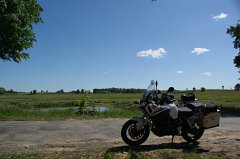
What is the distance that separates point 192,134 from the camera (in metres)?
10.7

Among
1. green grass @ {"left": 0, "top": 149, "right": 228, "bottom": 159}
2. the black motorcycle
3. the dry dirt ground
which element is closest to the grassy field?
the black motorcycle

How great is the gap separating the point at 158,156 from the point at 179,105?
8.99 feet

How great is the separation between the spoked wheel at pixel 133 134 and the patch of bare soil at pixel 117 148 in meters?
0.18

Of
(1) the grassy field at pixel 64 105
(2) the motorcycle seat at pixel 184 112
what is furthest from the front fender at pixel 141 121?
(2) the motorcycle seat at pixel 184 112

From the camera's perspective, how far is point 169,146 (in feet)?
32.4

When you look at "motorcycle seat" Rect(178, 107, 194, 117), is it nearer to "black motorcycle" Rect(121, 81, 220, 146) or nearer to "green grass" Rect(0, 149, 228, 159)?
"black motorcycle" Rect(121, 81, 220, 146)

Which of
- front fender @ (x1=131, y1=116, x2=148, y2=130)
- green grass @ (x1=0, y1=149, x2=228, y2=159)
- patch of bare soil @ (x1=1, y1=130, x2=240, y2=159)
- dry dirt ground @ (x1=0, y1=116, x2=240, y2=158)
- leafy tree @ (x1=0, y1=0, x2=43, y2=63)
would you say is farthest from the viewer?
leafy tree @ (x1=0, y1=0, x2=43, y2=63)

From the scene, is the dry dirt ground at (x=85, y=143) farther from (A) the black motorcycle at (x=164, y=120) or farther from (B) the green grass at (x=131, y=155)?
(A) the black motorcycle at (x=164, y=120)

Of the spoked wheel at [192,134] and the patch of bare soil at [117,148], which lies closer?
the patch of bare soil at [117,148]

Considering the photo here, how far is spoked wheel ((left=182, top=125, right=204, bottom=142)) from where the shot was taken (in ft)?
34.4

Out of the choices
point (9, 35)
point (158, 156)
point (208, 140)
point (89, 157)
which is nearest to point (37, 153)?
point (89, 157)

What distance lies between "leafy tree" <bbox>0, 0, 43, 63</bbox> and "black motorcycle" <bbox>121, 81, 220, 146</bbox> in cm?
1056

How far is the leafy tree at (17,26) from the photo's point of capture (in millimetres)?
18469

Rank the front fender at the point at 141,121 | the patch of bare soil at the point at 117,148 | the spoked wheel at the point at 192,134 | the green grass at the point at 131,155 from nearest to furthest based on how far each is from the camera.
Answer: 1. the green grass at the point at 131,155
2. the patch of bare soil at the point at 117,148
3. the front fender at the point at 141,121
4. the spoked wheel at the point at 192,134
